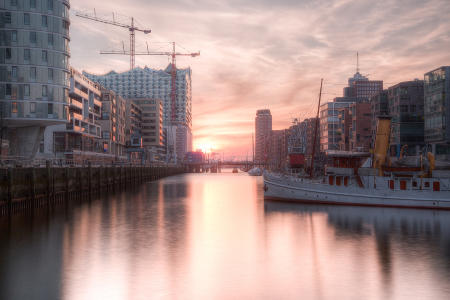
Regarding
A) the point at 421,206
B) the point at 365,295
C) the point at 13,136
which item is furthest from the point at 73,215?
the point at 13,136

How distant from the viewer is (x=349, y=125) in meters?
167

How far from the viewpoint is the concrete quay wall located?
42.8 metres

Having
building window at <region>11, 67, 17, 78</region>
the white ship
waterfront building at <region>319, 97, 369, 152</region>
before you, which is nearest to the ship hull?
the white ship

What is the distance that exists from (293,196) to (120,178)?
51.9 metres

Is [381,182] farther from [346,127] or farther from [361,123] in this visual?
[346,127]

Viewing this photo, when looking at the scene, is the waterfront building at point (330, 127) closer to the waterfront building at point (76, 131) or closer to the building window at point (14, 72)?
the waterfront building at point (76, 131)

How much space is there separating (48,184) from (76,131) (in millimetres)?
68980

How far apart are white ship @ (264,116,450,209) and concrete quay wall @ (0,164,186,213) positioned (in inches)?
1219

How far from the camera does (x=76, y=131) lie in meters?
118

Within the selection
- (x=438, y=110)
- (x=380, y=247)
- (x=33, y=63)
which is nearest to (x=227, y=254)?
(x=380, y=247)

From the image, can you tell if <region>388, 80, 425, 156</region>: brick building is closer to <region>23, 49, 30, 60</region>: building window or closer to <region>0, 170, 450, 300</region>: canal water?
<region>0, 170, 450, 300</region>: canal water

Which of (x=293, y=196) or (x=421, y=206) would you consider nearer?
(x=421, y=206)

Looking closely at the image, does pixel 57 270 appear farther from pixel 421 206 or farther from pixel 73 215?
pixel 421 206

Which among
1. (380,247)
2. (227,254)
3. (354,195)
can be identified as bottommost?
(380,247)
